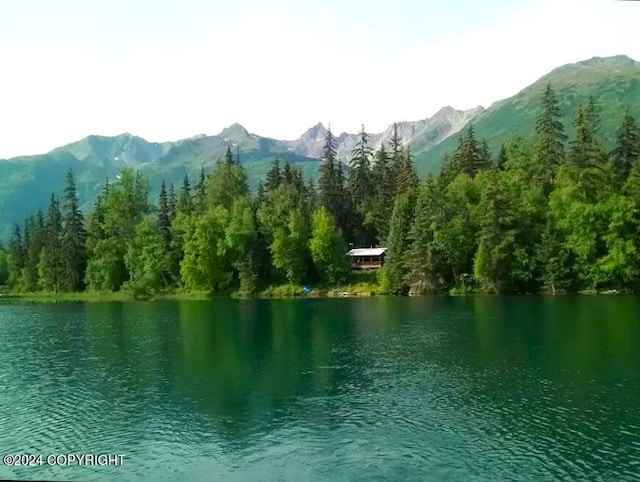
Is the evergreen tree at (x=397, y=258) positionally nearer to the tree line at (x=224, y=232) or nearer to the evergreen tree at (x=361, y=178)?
the tree line at (x=224, y=232)

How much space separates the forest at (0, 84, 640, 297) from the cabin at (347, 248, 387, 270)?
3167mm

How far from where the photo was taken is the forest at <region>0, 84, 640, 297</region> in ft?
291

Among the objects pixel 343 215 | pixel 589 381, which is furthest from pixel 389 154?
pixel 589 381

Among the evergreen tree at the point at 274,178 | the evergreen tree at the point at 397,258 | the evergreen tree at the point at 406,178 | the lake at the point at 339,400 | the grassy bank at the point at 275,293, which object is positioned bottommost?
the lake at the point at 339,400

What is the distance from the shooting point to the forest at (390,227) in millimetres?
88688

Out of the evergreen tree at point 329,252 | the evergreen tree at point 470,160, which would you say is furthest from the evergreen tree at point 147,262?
the evergreen tree at point 470,160

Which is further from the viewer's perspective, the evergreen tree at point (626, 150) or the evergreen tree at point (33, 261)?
the evergreen tree at point (33, 261)

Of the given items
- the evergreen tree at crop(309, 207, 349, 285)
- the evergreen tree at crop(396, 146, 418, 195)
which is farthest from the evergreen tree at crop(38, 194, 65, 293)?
the evergreen tree at crop(396, 146, 418, 195)

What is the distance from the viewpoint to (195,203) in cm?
12375

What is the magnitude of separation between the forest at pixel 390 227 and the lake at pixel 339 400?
Answer: 31144 mm

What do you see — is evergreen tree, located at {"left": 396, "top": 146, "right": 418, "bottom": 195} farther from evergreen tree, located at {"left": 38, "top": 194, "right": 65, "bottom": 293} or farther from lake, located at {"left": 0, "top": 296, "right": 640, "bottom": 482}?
evergreen tree, located at {"left": 38, "top": 194, "right": 65, "bottom": 293}

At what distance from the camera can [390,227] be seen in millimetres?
100125

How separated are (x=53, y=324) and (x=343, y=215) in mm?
60632

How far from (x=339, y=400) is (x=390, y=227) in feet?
230
